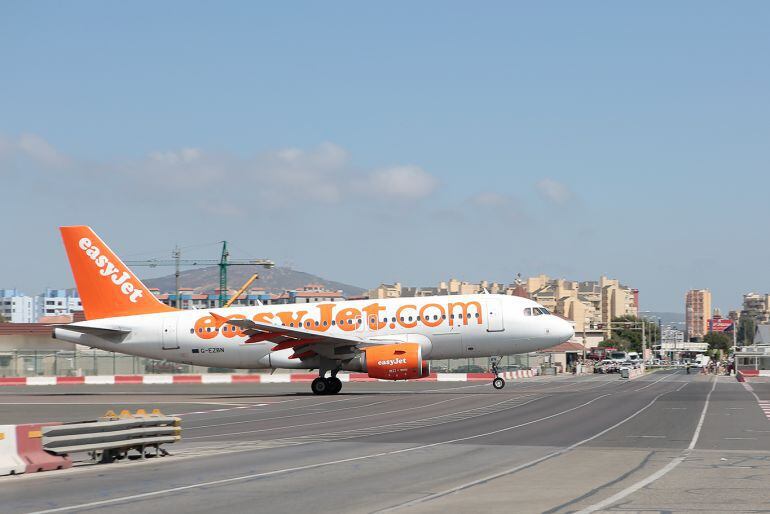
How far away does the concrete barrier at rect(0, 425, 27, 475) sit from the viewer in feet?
57.7

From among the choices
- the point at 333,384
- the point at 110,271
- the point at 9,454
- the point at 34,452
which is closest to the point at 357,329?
the point at 333,384


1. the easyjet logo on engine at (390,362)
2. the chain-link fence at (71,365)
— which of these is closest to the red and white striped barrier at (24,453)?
the easyjet logo on engine at (390,362)

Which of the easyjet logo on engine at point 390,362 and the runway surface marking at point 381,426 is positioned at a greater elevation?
the easyjet logo on engine at point 390,362

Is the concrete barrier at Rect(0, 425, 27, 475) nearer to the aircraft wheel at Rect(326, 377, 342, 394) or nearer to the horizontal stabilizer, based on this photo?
the aircraft wheel at Rect(326, 377, 342, 394)

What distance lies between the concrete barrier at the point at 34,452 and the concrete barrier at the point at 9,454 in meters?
0.09

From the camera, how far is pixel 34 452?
18250mm

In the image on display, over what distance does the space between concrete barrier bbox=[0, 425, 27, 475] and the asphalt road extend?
460 millimetres

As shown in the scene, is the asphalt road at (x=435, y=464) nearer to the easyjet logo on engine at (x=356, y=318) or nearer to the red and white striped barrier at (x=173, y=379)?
the easyjet logo on engine at (x=356, y=318)

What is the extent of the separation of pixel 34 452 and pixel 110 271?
3216 cm

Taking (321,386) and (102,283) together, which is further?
(102,283)

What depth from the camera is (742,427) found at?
27844 mm

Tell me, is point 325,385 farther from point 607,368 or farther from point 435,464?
point 607,368

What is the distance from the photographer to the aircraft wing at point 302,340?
43.9 m

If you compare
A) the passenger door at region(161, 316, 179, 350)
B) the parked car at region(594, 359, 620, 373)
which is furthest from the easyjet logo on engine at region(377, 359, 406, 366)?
the parked car at region(594, 359, 620, 373)
